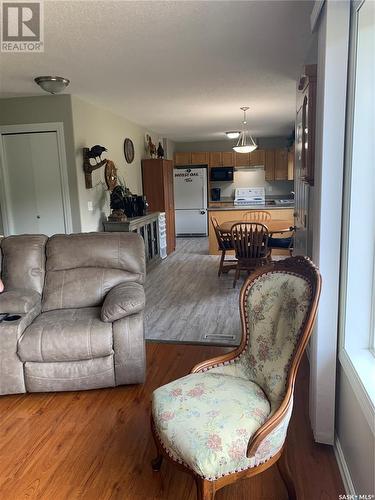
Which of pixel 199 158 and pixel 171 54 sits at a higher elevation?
pixel 171 54

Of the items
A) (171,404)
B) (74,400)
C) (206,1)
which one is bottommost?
(74,400)

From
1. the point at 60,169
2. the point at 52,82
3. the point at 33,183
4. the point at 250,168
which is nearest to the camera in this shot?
the point at 52,82

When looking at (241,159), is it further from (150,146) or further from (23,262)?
(23,262)

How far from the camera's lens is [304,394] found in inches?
92.0

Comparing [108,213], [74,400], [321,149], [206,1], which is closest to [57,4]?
[206,1]

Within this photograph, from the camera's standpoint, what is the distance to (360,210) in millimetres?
1611

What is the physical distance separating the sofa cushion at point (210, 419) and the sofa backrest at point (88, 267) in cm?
134

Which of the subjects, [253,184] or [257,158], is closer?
[257,158]

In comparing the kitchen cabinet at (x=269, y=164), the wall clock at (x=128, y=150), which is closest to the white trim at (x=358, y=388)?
the wall clock at (x=128, y=150)

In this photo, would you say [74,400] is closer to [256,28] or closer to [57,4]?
[57,4]

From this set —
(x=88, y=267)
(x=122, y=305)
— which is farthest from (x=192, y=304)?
(x=122, y=305)

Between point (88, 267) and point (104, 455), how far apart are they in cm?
139

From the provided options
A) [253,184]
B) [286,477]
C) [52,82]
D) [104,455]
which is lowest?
[104,455]

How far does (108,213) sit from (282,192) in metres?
5.30
